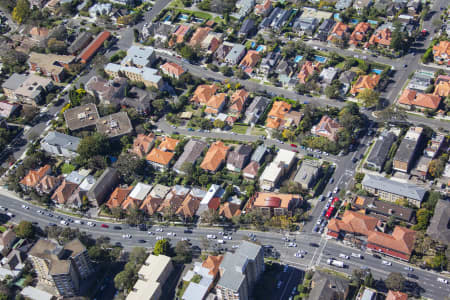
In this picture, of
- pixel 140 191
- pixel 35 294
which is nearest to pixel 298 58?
pixel 140 191

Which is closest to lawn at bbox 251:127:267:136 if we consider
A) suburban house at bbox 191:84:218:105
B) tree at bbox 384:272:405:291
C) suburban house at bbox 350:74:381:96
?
suburban house at bbox 191:84:218:105

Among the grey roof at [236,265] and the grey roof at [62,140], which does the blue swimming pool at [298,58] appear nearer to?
the grey roof at [62,140]

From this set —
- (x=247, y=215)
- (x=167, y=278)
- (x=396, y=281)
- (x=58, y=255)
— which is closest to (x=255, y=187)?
(x=247, y=215)

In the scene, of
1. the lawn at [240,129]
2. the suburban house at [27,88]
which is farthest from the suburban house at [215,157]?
the suburban house at [27,88]

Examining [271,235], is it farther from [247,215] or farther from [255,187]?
[255,187]

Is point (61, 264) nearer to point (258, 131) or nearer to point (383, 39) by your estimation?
point (258, 131)
